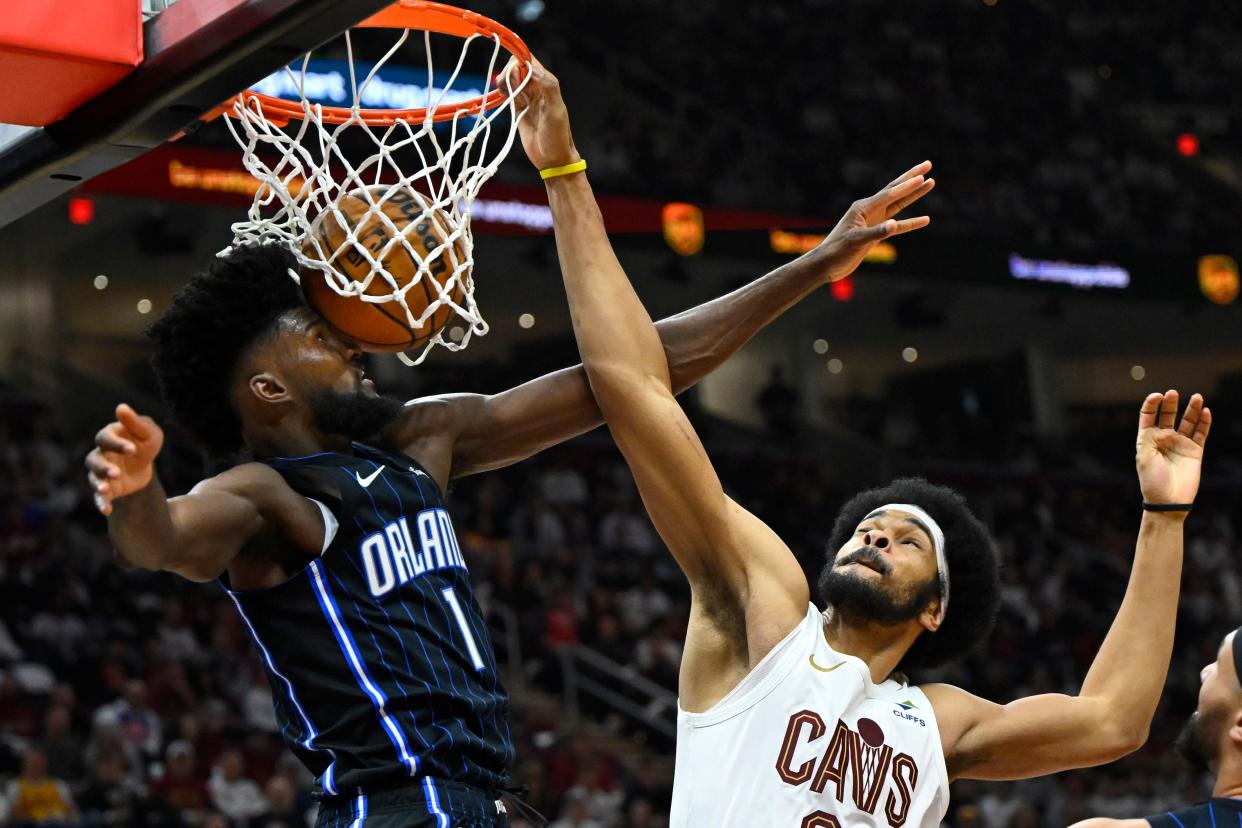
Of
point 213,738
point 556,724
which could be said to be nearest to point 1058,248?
point 556,724

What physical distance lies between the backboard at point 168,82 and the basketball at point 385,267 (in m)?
0.44

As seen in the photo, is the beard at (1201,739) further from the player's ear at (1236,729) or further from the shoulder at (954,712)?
the shoulder at (954,712)

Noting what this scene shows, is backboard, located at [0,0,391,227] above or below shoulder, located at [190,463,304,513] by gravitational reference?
above

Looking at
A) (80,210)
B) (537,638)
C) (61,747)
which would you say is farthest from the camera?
(80,210)

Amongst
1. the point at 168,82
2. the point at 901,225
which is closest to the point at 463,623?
the point at 168,82

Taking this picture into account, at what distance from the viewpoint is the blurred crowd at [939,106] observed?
16.5 m

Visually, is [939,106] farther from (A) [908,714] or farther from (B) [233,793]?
(A) [908,714]

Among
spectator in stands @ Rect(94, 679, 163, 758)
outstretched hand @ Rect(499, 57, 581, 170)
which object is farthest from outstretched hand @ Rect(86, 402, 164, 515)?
spectator in stands @ Rect(94, 679, 163, 758)

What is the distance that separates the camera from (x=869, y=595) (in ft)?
12.1

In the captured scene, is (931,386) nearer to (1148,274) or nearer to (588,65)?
(1148,274)

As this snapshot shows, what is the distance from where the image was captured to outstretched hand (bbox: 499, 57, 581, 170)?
11.6 feet

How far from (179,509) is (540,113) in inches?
54.0

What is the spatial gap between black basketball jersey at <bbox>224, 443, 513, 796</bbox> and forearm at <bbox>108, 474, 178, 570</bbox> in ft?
1.36

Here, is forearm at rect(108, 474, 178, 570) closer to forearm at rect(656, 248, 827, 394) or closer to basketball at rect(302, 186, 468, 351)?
basketball at rect(302, 186, 468, 351)
